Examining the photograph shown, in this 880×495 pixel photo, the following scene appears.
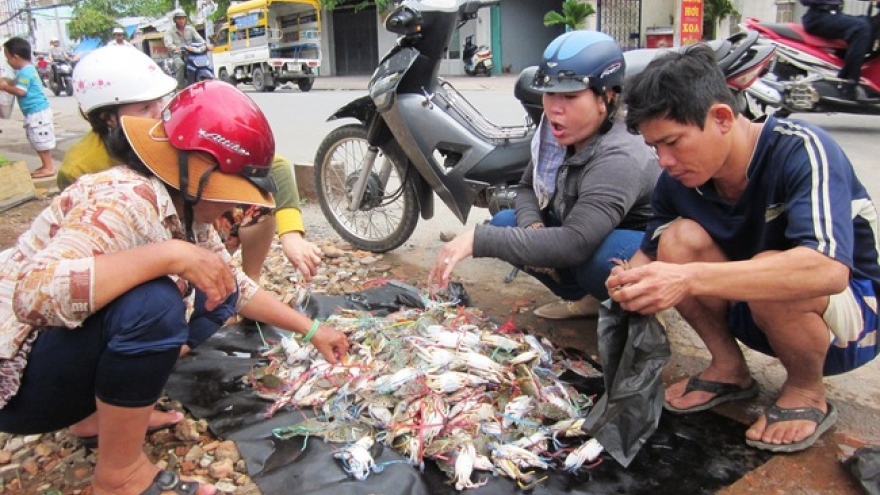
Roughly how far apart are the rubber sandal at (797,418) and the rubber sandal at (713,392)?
19 centimetres

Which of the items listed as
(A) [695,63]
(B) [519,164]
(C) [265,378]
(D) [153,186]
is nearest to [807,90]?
(B) [519,164]

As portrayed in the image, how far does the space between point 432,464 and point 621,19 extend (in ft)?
65.2

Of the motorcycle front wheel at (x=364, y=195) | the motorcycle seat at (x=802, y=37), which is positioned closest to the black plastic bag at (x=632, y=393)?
the motorcycle front wheel at (x=364, y=195)

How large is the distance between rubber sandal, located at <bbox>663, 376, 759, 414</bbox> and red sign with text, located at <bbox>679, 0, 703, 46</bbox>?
1494 cm

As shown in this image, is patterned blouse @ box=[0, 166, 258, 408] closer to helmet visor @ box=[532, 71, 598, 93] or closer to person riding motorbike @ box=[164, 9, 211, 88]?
helmet visor @ box=[532, 71, 598, 93]

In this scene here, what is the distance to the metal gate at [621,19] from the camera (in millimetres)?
19609

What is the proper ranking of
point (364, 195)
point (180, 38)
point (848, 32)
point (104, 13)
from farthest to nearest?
point (104, 13) < point (180, 38) < point (848, 32) < point (364, 195)

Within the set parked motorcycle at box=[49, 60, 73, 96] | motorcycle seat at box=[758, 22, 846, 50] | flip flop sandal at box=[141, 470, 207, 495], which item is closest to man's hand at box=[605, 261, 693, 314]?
flip flop sandal at box=[141, 470, 207, 495]

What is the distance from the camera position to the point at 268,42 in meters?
21.6

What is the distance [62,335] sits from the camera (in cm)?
176

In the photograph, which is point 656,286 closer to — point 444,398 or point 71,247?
point 444,398

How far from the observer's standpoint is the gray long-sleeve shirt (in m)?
2.49

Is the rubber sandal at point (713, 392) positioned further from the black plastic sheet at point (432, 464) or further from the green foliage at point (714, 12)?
the green foliage at point (714, 12)

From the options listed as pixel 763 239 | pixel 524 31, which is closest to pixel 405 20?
pixel 763 239
